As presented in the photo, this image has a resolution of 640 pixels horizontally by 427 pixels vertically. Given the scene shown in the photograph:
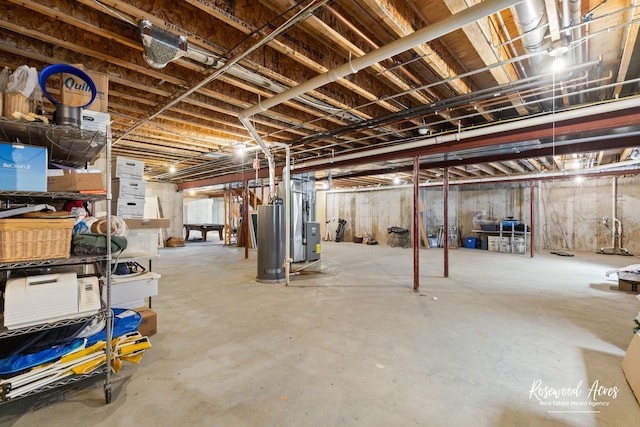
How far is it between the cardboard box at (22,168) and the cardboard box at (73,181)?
124mm

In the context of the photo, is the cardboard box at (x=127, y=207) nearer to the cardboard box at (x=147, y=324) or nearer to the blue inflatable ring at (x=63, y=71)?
the cardboard box at (x=147, y=324)

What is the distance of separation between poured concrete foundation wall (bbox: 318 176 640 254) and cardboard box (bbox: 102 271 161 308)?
9753 millimetres

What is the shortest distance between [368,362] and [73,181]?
2.39m

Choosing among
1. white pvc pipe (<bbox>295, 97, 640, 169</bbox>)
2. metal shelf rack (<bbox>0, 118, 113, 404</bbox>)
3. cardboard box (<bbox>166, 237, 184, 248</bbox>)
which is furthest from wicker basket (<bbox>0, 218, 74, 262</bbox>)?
cardboard box (<bbox>166, 237, 184, 248</bbox>)

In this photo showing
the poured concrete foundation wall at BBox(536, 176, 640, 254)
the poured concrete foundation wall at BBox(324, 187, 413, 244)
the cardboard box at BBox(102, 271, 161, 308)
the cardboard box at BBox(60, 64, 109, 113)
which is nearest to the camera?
the cardboard box at BBox(60, 64, 109, 113)

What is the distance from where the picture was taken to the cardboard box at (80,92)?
1.72 m

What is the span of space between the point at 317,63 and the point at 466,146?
2639 mm

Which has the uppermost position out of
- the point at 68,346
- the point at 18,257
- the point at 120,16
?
the point at 120,16

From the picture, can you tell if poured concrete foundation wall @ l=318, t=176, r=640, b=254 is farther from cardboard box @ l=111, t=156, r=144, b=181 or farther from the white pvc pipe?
cardboard box @ l=111, t=156, r=144, b=181

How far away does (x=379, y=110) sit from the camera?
398 centimetres

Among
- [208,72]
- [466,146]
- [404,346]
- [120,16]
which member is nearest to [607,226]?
[466,146]

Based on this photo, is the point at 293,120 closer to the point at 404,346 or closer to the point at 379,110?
the point at 379,110

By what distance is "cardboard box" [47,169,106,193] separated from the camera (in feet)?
5.40

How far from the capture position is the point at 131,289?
8.23 feet
